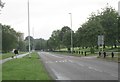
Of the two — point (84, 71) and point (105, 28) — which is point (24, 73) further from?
point (105, 28)

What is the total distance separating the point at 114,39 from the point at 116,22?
4.82 meters

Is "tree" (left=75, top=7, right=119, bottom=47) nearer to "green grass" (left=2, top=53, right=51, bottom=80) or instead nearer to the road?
the road

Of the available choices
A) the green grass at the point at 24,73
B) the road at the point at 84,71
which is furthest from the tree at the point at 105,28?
the green grass at the point at 24,73

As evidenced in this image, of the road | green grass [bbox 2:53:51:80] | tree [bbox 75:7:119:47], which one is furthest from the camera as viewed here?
tree [bbox 75:7:119:47]

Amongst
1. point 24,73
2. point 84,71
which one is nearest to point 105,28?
point 84,71

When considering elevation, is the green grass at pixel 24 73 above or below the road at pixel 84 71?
above

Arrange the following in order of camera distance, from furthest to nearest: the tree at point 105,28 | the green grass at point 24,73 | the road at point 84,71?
the tree at point 105,28 < the road at point 84,71 < the green grass at point 24,73

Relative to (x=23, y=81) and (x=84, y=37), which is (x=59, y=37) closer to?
(x=84, y=37)

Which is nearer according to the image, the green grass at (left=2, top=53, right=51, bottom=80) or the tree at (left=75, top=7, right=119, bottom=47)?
the green grass at (left=2, top=53, right=51, bottom=80)

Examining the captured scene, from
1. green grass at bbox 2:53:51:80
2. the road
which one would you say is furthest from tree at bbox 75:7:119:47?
green grass at bbox 2:53:51:80

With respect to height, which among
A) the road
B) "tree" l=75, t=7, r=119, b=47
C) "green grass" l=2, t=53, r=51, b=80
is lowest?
the road

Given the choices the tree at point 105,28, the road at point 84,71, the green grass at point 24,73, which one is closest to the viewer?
the green grass at point 24,73

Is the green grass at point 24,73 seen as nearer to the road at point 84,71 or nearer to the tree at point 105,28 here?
the road at point 84,71

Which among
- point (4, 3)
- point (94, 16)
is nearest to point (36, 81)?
point (4, 3)
